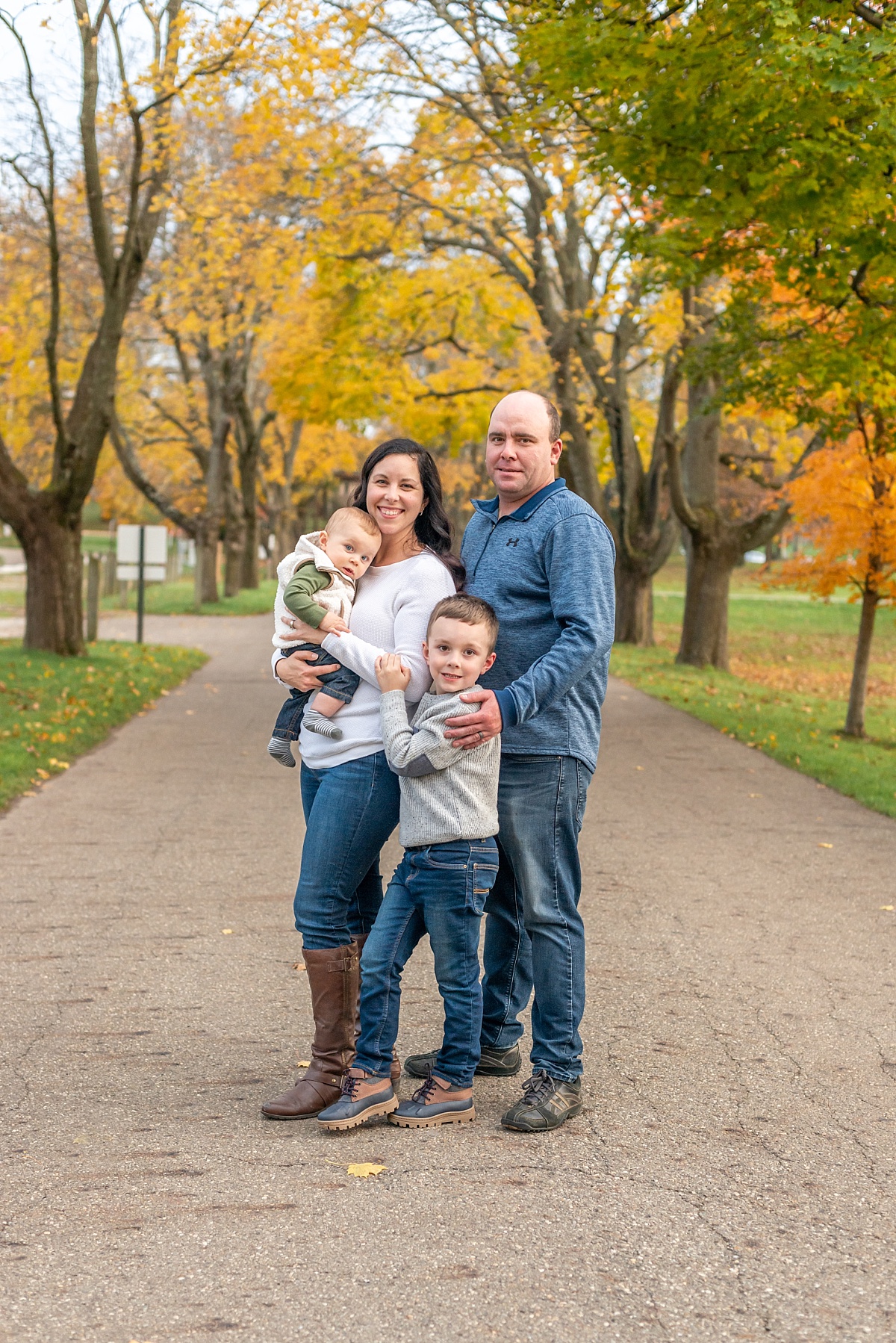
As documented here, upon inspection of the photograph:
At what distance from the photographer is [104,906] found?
6.23 meters

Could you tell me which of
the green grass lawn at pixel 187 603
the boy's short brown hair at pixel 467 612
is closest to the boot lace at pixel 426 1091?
the boy's short brown hair at pixel 467 612

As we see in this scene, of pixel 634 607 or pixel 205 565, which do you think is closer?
pixel 634 607

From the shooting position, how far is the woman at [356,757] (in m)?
3.87

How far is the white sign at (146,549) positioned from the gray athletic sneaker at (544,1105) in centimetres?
1638

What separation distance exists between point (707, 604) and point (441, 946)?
56.3ft

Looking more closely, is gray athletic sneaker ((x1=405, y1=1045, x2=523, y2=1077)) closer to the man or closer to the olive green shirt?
the man

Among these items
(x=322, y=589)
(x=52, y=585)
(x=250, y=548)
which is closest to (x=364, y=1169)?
(x=322, y=589)

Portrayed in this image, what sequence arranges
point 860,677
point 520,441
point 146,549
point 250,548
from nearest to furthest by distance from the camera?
point 520,441 < point 860,677 < point 146,549 < point 250,548

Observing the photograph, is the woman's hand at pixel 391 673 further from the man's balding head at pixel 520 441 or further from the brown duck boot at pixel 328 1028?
the brown duck boot at pixel 328 1028

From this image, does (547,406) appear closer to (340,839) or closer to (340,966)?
(340,839)

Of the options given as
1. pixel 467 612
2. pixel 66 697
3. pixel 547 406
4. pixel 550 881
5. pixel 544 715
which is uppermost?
pixel 547 406

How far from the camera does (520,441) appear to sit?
3934 millimetres

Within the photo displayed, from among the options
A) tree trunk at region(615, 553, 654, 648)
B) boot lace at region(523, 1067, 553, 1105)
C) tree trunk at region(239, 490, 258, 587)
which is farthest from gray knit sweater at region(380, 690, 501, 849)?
tree trunk at region(239, 490, 258, 587)

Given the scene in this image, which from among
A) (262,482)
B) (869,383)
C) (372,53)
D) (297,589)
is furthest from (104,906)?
(262,482)
